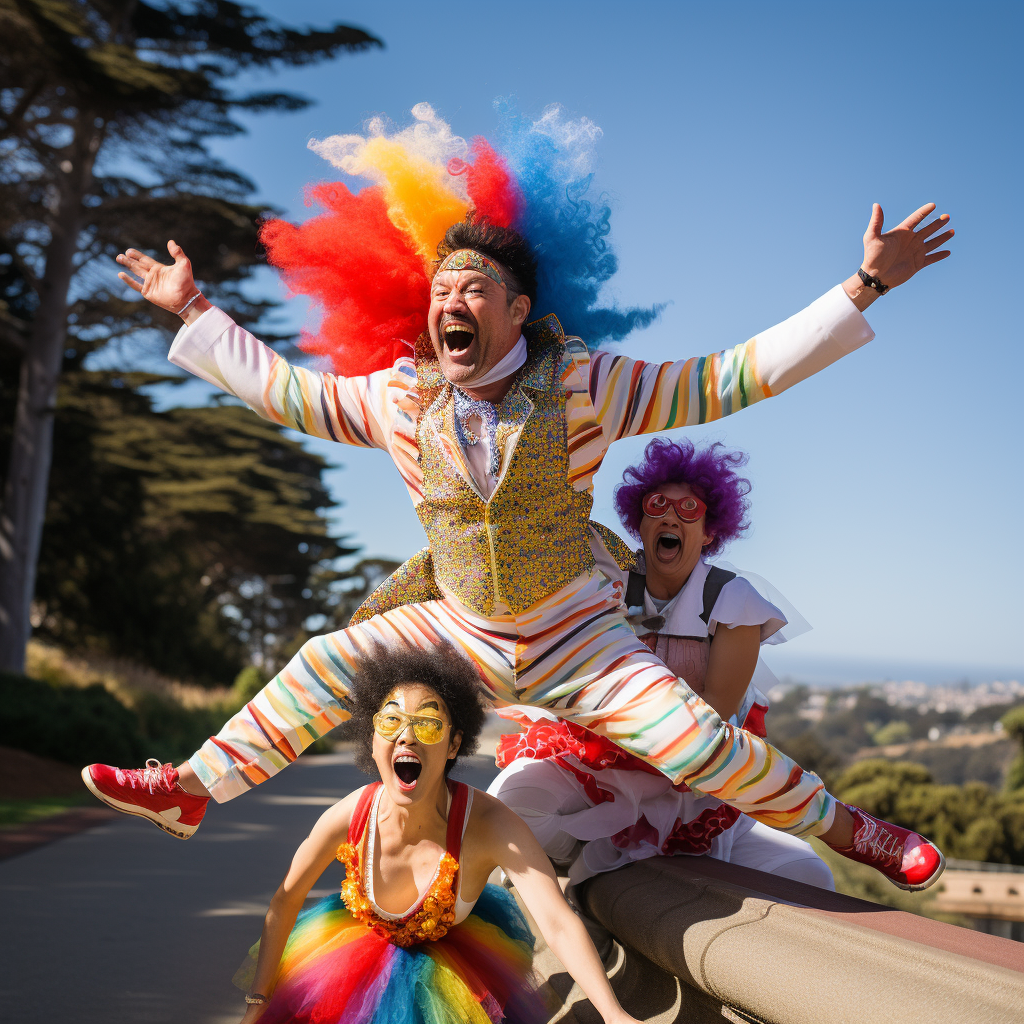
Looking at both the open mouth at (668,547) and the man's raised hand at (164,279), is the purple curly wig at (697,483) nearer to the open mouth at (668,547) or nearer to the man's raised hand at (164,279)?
the open mouth at (668,547)

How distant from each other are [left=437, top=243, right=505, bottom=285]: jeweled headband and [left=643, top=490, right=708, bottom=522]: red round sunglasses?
2.80ft

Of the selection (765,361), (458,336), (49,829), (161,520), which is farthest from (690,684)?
(161,520)

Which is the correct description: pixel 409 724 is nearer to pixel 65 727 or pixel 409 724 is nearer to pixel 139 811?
pixel 139 811

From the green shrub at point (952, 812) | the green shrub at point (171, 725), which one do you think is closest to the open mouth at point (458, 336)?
the green shrub at point (171, 725)

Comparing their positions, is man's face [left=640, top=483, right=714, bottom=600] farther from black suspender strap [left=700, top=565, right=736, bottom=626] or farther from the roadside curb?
the roadside curb

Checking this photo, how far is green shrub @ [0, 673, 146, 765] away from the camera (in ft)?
31.6

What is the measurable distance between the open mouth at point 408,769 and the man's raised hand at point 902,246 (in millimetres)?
1622

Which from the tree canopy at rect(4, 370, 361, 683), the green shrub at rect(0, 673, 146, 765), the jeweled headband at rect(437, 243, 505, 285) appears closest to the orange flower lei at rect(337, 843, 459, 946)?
the jeweled headband at rect(437, 243, 505, 285)

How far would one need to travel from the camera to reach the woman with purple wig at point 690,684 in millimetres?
2777

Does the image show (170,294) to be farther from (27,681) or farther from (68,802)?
(27,681)

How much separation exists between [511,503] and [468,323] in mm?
471

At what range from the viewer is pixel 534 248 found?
8.98 ft

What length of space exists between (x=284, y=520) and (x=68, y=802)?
30.3 ft

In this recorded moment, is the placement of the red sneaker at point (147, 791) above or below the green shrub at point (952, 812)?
above
